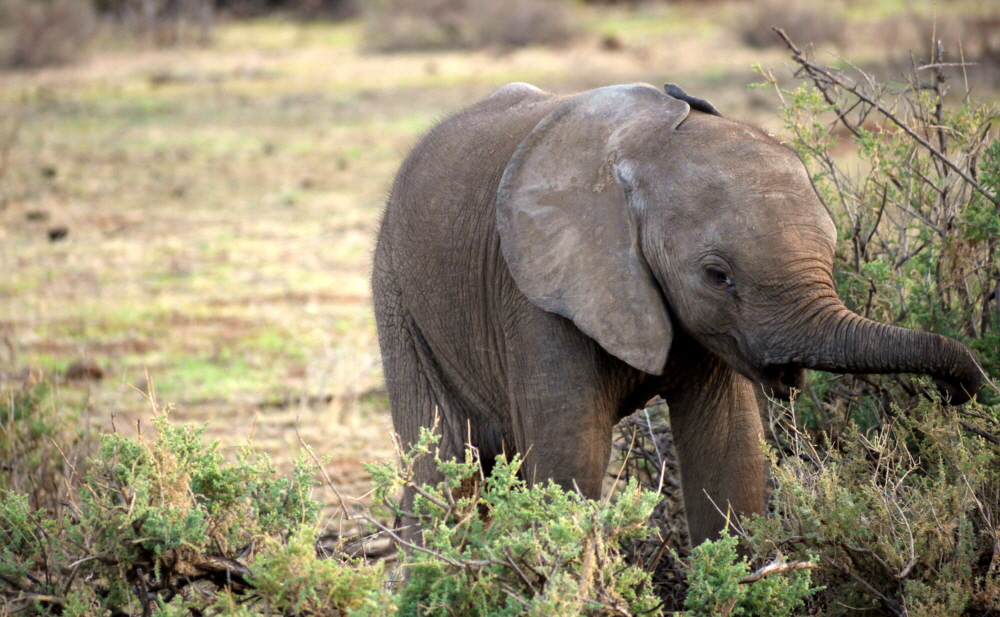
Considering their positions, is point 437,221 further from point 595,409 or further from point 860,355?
point 860,355

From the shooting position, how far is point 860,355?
3.04 metres

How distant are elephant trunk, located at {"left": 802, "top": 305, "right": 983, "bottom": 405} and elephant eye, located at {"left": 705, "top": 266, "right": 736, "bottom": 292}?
0.26 metres

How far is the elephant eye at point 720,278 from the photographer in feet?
10.5

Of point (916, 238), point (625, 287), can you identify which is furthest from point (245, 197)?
point (625, 287)

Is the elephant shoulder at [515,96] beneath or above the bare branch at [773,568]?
above

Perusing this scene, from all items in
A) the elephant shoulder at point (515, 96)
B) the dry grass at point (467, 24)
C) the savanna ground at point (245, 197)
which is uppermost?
the dry grass at point (467, 24)

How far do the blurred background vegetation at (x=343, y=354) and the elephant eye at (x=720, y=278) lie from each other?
1.82 feet

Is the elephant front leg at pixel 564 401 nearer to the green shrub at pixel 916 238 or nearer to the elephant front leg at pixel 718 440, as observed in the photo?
the elephant front leg at pixel 718 440

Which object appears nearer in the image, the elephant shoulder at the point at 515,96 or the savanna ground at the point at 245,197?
the elephant shoulder at the point at 515,96

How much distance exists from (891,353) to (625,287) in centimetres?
75

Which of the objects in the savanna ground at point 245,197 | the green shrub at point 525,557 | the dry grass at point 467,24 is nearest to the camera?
the green shrub at point 525,557

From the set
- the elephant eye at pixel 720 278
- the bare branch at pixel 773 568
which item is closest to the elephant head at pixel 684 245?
the elephant eye at pixel 720 278

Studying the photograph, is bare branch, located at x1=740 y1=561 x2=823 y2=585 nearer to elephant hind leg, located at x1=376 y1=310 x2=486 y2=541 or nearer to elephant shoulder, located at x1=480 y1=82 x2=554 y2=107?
elephant hind leg, located at x1=376 y1=310 x2=486 y2=541

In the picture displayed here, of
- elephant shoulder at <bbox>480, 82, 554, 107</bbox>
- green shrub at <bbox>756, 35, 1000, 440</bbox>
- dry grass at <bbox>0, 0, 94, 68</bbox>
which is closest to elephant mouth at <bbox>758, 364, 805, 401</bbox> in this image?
green shrub at <bbox>756, 35, 1000, 440</bbox>
